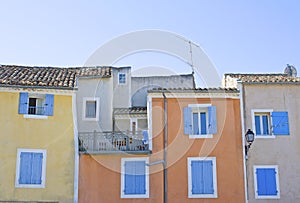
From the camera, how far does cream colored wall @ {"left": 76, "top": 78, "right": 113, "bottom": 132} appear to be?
27.1 meters

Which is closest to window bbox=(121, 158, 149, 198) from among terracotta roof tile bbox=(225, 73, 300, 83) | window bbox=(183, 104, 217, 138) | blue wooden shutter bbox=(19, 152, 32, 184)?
window bbox=(183, 104, 217, 138)

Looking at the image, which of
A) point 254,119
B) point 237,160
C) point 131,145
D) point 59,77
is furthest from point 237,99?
point 59,77

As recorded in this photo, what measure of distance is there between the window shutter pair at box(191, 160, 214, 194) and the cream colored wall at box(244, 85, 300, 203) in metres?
1.66

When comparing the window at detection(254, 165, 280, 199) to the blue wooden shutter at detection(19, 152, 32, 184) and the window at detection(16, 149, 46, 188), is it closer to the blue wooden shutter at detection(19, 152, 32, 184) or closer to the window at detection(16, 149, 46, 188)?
the window at detection(16, 149, 46, 188)

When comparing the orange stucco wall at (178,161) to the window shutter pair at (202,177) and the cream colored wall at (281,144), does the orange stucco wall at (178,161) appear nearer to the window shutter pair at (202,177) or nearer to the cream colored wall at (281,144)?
the window shutter pair at (202,177)

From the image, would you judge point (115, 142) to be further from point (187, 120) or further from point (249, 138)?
point (249, 138)

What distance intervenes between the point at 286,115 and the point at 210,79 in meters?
4.13

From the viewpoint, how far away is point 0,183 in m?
20.5

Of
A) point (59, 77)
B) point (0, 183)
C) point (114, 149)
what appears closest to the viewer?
point (0, 183)

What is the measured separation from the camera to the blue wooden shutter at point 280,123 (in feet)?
72.0

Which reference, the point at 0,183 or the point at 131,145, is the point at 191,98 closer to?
the point at 131,145

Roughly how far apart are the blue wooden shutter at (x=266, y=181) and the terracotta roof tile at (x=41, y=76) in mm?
9034

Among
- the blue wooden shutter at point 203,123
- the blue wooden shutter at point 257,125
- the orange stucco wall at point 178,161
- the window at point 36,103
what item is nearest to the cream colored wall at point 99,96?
the window at point 36,103

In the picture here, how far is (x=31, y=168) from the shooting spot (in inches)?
826
